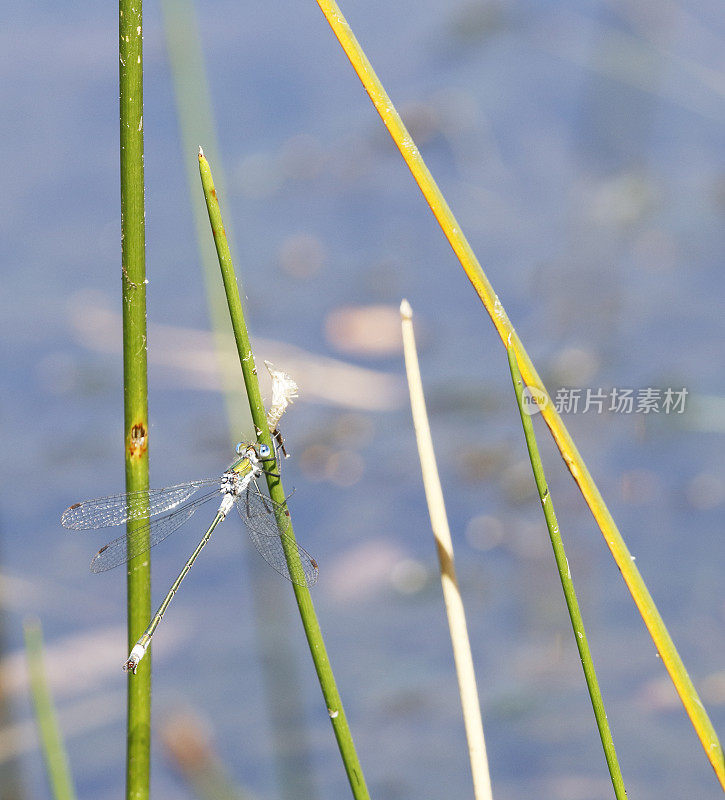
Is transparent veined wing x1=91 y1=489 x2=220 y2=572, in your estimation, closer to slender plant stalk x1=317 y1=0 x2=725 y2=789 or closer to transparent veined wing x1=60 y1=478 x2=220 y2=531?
transparent veined wing x1=60 y1=478 x2=220 y2=531

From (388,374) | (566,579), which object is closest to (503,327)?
(566,579)

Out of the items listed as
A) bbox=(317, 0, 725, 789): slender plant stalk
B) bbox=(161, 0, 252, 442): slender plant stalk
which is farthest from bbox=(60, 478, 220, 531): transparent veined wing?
bbox=(317, 0, 725, 789): slender plant stalk

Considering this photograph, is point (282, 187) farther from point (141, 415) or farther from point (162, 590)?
point (141, 415)

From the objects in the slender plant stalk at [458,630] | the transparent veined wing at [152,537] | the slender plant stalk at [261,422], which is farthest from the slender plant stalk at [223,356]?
the slender plant stalk at [261,422]

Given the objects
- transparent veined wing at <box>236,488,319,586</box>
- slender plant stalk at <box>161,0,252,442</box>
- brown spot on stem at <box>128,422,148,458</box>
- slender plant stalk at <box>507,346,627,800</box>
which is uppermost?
slender plant stalk at <box>161,0,252,442</box>

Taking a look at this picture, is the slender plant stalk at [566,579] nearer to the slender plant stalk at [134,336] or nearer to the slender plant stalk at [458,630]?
the slender plant stalk at [458,630]
